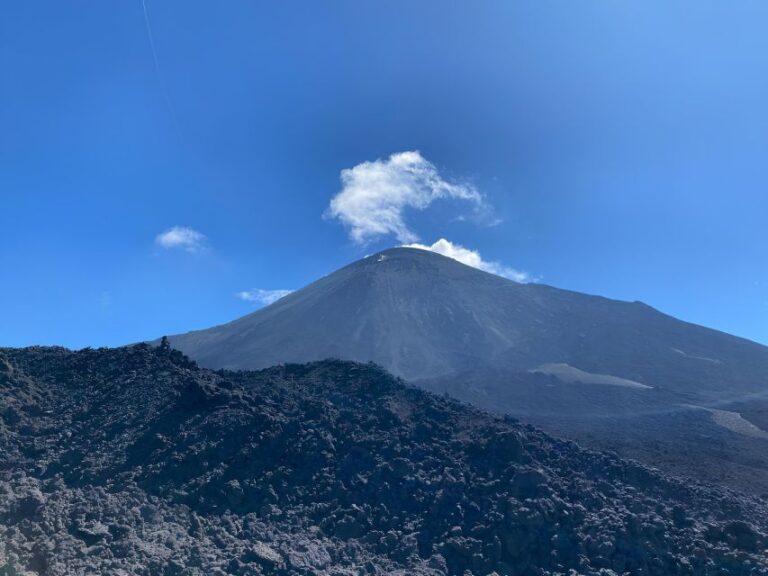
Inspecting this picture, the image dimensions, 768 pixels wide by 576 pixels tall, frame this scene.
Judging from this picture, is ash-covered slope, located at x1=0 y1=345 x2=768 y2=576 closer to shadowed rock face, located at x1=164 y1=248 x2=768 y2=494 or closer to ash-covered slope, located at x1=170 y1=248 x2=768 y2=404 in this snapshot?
shadowed rock face, located at x1=164 y1=248 x2=768 y2=494

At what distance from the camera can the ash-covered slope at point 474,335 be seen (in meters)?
58.0

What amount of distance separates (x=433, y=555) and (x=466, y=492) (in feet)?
7.69

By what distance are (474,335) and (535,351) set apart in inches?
292

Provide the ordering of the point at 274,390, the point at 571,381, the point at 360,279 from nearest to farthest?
the point at 274,390
the point at 571,381
the point at 360,279

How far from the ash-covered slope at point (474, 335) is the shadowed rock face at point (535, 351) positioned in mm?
245

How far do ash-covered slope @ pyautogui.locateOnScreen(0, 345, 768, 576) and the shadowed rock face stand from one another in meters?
10.7

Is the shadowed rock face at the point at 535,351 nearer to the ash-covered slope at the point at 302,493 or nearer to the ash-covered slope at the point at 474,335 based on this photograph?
the ash-covered slope at the point at 474,335

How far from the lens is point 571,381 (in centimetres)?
5219

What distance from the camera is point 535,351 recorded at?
65.5 m

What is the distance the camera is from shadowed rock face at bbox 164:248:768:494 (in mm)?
34656

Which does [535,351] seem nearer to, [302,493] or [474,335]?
[474,335]

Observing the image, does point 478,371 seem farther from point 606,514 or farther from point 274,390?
point 606,514

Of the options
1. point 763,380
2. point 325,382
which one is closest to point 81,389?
point 325,382

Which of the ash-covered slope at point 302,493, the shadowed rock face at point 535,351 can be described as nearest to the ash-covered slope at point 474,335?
the shadowed rock face at point 535,351
